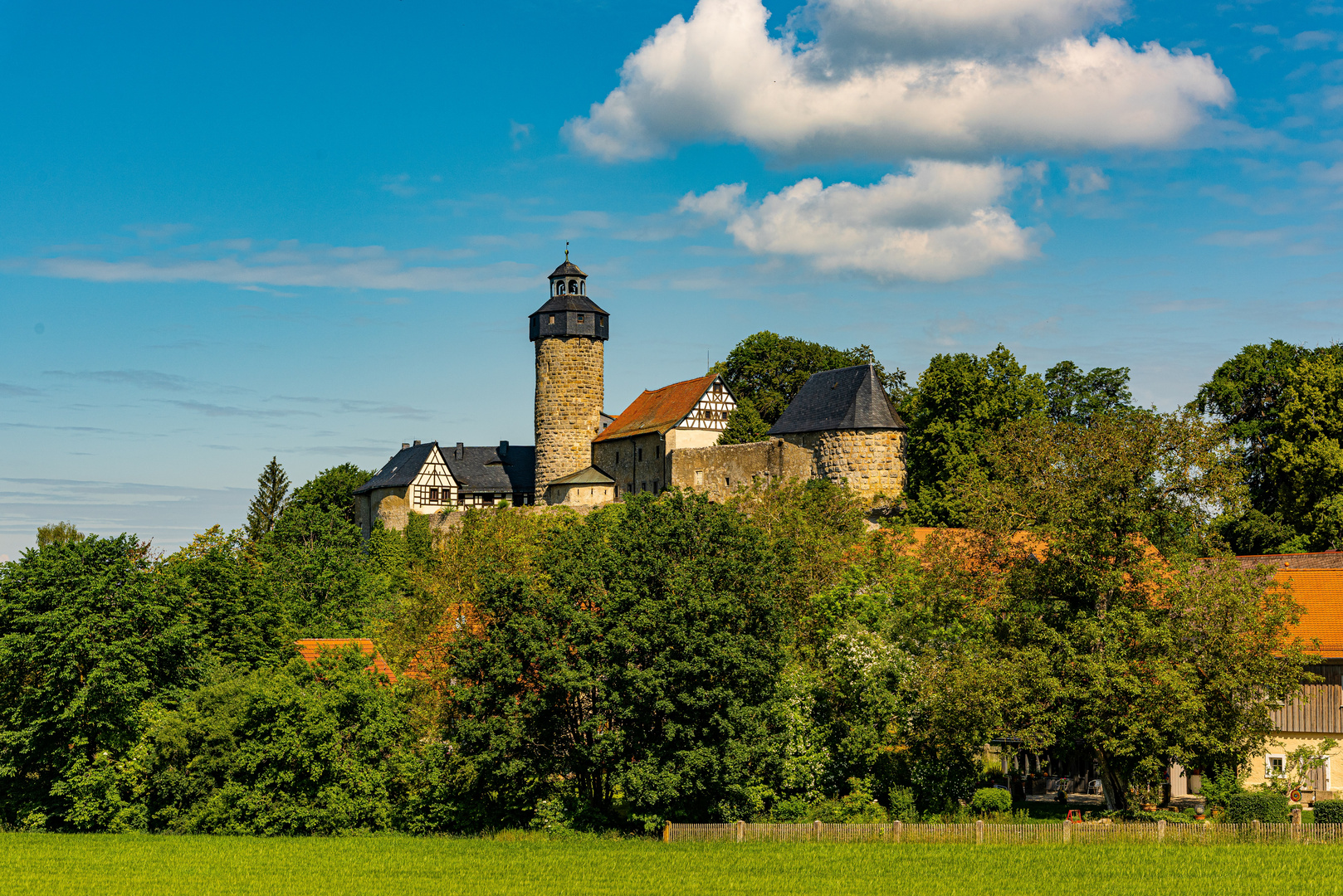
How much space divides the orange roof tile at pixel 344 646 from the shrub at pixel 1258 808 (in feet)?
59.1

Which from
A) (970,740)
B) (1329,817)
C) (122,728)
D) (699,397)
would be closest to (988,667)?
(970,740)

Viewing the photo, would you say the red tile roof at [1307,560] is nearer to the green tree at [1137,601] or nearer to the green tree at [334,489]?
the green tree at [1137,601]

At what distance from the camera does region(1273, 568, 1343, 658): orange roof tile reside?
2642cm

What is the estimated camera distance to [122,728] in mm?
28953

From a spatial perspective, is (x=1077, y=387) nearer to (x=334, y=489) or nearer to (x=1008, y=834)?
(x=1008, y=834)

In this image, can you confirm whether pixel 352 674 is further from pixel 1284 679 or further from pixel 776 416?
pixel 776 416

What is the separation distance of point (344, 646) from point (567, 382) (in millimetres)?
28562

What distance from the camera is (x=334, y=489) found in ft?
262

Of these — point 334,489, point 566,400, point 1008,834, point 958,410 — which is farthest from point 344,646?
point 334,489

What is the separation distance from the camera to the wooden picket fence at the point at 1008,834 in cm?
2122

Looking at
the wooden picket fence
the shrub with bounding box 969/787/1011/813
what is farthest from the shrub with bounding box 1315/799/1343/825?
→ the shrub with bounding box 969/787/1011/813

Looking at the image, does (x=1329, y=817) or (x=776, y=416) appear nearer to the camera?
(x=1329, y=817)

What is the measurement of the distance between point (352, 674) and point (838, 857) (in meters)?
12.0

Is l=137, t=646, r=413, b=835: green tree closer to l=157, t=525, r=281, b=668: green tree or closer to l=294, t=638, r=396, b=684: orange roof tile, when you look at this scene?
A: l=294, t=638, r=396, b=684: orange roof tile
